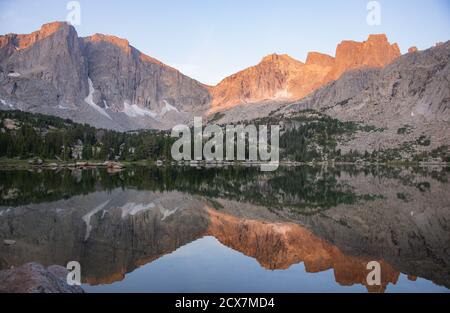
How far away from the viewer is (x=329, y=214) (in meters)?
48.1

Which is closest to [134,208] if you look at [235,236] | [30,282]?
[235,236]

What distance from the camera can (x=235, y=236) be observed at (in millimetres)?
36844

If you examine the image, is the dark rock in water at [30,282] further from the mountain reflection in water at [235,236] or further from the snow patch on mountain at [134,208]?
the snow patch on mountain at [134,208]

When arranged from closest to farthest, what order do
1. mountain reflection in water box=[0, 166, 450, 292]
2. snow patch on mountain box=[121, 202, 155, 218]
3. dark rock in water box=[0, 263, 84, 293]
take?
1. dark rock in water box=[0, 263, 84, 293]
2. mountain reflection in water box=[0, 166, 450, 292]
3. snow patch on mountain box=[121, 202, 155, 218]

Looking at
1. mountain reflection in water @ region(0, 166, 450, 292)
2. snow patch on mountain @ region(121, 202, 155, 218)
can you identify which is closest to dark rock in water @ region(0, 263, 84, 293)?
mountain reflection in water @ region(0, 166, 450, 292)

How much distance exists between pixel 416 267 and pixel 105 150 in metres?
168

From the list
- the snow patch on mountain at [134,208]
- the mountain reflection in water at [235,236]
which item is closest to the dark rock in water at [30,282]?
the mountain reflection in water at [235,236]

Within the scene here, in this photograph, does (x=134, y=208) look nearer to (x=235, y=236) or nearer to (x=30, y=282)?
(x=235, y=236)

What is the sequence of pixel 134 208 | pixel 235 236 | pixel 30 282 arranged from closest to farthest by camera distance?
1. pixel 30 282
2. pixel 235 236
3. pixel 134 208

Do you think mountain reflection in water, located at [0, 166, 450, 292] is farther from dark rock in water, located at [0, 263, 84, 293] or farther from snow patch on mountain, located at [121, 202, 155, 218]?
dark rock in water, located at [0, 263, 84, 293]

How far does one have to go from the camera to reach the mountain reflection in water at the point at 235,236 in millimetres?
24422

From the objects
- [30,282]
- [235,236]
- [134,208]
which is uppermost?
[30,282]

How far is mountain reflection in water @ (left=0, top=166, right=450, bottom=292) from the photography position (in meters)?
24.4
